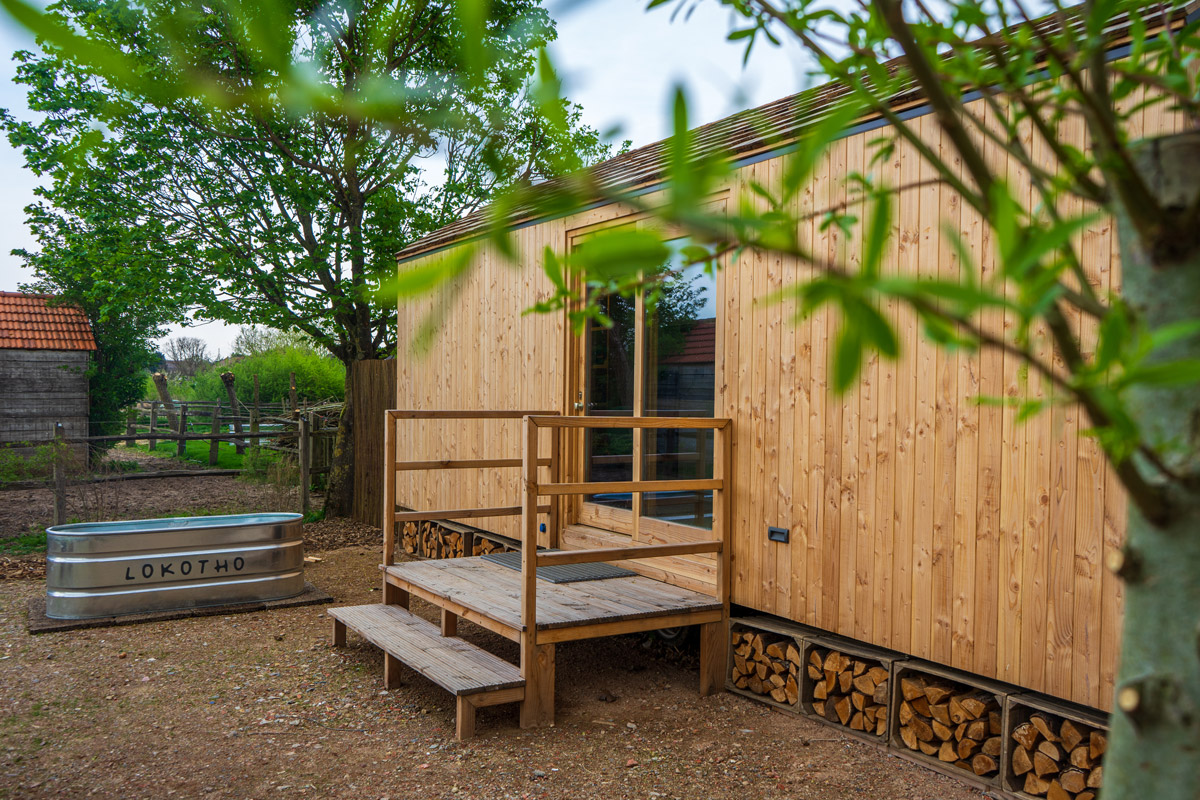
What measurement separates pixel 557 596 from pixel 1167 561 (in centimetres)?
376

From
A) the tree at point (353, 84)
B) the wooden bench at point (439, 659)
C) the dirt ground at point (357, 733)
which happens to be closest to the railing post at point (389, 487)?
the wooden bench at point (439, 659)

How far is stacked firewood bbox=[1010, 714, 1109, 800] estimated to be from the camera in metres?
2.76

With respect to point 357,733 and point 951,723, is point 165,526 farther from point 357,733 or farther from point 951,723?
point 951,723

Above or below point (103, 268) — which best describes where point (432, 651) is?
below

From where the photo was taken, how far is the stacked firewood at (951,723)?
10.0 ft

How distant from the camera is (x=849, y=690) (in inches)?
141

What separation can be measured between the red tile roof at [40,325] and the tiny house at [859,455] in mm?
11449

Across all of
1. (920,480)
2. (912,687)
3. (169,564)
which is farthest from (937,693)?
(169,564)

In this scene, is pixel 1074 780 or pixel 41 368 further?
pixel 41 368

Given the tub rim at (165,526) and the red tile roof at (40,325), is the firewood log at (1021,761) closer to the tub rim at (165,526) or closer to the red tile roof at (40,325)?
the tub rim at (165,526)

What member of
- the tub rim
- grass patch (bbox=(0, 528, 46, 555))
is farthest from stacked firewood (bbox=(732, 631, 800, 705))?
grass patch (bbox=(0, 528, 46, 555))

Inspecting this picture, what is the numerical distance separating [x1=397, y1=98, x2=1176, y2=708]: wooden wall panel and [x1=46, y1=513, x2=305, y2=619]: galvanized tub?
3191 mm

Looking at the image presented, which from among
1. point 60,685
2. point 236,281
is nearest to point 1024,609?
point 60,685

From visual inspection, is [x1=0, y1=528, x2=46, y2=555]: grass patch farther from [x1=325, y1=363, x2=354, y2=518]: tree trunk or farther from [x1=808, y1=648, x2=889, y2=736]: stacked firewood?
[x1=808, y1=648, x2=889, y2=736]: stacked firewood
